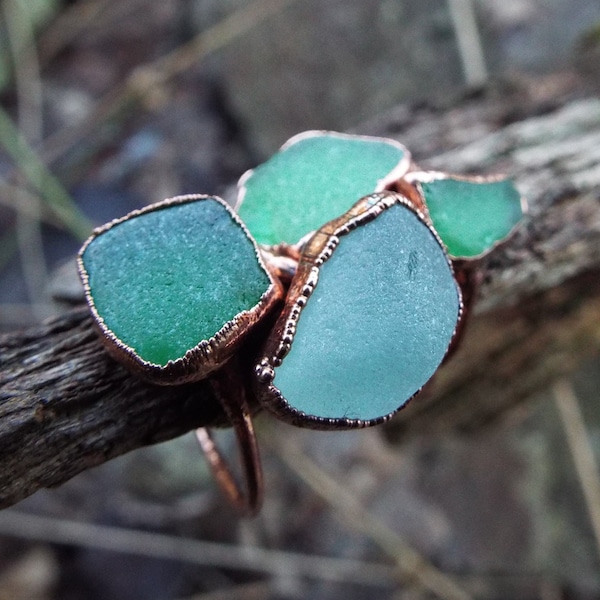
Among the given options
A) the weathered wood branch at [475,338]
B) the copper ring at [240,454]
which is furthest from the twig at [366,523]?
the copper ring at [240,454]

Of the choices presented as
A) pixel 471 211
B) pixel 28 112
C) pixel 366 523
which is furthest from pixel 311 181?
pixel 28 112

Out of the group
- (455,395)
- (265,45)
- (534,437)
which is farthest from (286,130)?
(534,437)

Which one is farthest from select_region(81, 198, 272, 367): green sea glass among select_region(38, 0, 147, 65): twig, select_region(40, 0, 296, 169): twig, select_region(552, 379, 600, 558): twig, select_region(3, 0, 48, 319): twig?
select_region(38, 0, 147, 65): twig

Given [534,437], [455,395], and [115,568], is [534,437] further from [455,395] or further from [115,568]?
[115,568]

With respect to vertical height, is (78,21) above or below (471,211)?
above

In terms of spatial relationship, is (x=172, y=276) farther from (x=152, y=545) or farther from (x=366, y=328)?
(x=152, y=545)
